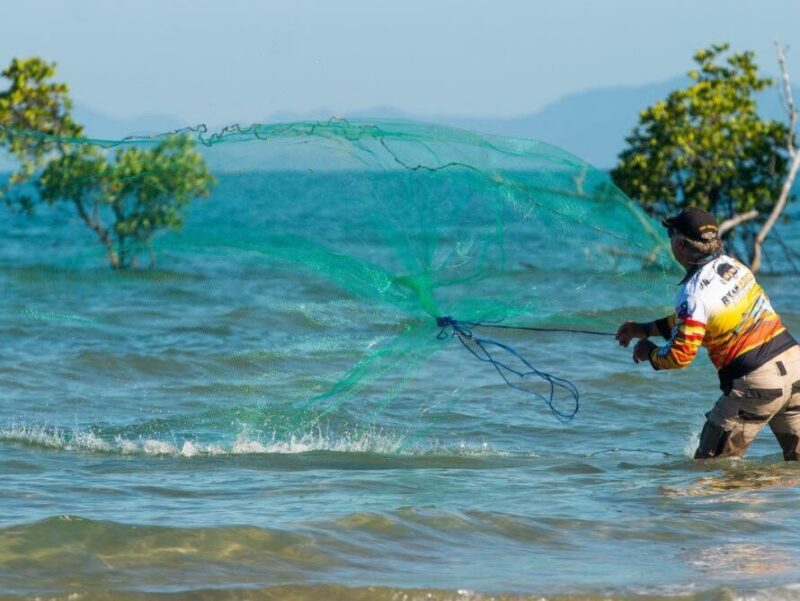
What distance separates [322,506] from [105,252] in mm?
2092

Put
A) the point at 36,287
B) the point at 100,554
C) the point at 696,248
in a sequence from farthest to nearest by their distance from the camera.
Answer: the point at 36,287 < the point at 696,248 < the point at 100,554

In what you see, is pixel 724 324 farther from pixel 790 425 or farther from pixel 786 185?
pixel 786 185

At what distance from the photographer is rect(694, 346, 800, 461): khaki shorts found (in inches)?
268

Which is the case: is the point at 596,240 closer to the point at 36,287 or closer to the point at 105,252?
the point at 105,252

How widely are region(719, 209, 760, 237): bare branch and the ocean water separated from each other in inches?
342

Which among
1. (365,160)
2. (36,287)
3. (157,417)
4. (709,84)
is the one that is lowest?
(157,417)

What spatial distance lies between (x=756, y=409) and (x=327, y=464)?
2494mm

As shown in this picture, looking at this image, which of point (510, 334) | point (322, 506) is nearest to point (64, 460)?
point (322, 506)

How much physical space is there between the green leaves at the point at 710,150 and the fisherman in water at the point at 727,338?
1420 cm

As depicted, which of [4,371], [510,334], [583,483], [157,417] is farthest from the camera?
[510,334]

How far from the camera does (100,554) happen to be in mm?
5945

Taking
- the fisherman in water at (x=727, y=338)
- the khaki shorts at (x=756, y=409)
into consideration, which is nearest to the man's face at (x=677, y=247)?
the fisherman in water at (x=727, y=338)

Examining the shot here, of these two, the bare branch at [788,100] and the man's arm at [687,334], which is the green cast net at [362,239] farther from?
the bare branch at [788,100]

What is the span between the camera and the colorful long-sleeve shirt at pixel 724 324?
659 centimetres
